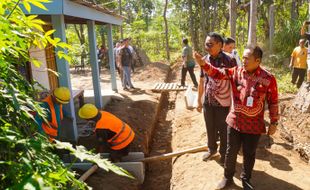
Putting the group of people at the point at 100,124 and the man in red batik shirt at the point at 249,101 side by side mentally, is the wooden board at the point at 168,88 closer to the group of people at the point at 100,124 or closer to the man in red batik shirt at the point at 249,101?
the group of people at the point at 100,124

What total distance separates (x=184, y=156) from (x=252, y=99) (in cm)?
231

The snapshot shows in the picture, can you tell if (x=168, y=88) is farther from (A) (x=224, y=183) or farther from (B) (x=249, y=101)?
(B) (x=249, y=101)

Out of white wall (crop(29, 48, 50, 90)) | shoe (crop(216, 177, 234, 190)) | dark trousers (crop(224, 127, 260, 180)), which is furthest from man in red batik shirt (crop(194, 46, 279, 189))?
white wall (crop(29, 48, 50, 90))

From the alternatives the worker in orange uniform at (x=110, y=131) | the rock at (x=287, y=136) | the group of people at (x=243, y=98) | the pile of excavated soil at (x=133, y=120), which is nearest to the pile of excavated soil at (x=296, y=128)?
the rock at (x=287, y=136)

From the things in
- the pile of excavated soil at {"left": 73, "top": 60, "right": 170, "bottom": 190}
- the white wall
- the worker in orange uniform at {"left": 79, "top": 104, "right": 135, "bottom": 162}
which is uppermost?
the white wall

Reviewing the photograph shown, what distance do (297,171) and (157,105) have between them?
5.77 meters

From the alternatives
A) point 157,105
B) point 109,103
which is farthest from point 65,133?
point 157,105

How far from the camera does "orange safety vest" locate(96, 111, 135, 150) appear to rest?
180 inches

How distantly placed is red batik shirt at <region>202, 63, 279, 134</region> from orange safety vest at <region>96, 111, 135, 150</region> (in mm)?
1939

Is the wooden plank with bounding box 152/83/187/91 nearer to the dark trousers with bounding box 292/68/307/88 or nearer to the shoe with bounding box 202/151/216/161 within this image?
the dark trousers with bounding box 292/68/307/88

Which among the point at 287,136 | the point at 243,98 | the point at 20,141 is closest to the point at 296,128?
the point at 287,136

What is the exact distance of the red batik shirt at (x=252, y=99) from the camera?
319cm

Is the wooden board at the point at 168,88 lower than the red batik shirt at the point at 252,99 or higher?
lower

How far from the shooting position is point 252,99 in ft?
10.6
